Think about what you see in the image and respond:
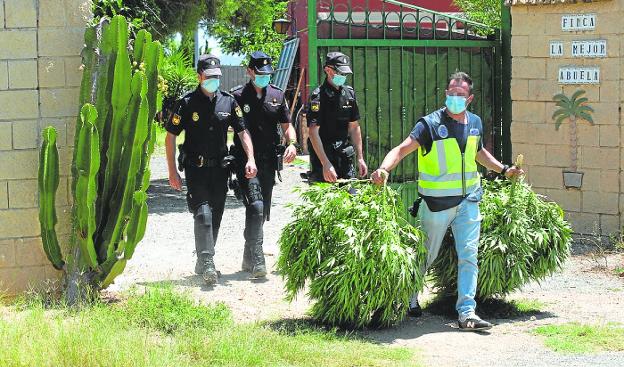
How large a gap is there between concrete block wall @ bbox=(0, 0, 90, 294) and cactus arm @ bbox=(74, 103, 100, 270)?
0.53 m

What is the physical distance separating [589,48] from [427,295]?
3.70m

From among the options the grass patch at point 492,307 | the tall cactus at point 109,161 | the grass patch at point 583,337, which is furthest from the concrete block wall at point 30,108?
the grass patch at point 583,337

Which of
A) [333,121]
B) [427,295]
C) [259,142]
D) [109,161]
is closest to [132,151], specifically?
[109,161]

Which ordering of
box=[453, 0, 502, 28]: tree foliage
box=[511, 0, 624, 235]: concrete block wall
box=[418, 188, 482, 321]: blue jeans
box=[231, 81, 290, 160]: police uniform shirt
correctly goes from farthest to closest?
box=[453, 0, 502, 28]: tree foliage
box=[511, 0, 624, 235]: concrete block wall
box=[231, 81, 290, 160]: police uniform shirt
box=[418, 188, 482, 321]: blue jeans

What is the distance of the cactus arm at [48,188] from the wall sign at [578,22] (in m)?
5.61

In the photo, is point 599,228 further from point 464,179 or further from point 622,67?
point 464,179

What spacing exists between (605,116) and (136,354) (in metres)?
6.31

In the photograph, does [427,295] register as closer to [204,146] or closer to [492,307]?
[492,307]

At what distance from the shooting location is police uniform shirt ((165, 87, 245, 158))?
864 centimetres

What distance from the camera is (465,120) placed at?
752 cm

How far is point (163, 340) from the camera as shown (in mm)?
6684

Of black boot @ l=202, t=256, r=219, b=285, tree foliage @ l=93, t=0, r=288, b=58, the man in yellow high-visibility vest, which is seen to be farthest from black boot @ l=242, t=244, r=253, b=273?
tree foliage @ l=93, t=0, r=288, b=58

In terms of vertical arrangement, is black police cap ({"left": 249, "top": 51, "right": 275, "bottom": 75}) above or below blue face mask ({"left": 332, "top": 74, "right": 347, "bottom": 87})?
above

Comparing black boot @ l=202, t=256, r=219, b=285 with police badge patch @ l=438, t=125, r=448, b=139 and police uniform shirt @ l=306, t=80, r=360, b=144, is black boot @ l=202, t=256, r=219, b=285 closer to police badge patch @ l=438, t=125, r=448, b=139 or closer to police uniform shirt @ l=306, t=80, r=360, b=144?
police uniform shirt @ l=306, t=80, r=360, b=144
